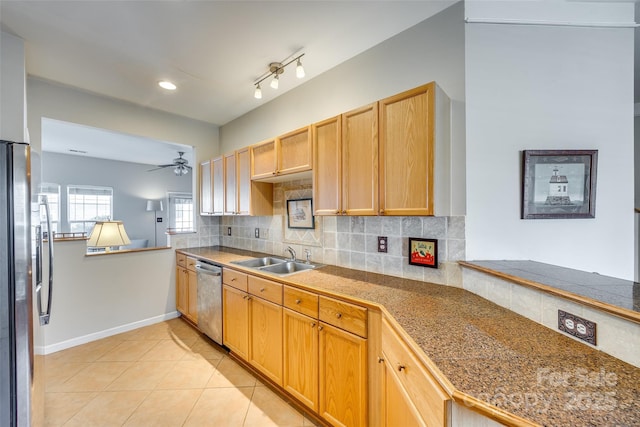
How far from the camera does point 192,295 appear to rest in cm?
300

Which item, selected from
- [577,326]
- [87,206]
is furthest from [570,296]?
[87,206]

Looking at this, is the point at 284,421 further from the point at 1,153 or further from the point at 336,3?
the point at 336,3

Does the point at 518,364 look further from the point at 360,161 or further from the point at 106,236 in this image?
the point at 106,236

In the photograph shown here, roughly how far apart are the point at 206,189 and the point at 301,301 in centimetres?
251

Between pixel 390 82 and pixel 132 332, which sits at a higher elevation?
pixel 390 82

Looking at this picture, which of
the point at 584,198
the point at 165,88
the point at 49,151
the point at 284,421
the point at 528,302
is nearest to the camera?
the point at 528,302

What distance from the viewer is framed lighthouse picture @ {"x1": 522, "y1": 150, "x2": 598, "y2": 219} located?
1.51 metres

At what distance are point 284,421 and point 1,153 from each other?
226 cm

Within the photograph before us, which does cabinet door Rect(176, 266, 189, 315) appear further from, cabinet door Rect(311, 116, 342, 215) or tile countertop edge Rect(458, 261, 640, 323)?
tile countertop edge Rect(458, 261, 640, 323)

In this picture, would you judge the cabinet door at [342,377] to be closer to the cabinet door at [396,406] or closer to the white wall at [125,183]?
the cabinet door at [396,406]

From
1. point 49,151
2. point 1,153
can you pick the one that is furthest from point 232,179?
point 49,151

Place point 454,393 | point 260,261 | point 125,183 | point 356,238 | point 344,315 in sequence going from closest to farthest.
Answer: point 454,393 < point 344,315 < point 356,238 < point 260,261 < point 125,183

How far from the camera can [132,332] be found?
9.81 feet

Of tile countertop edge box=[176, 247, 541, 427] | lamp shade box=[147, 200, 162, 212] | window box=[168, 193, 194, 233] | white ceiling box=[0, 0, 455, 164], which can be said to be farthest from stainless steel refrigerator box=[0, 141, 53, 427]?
window box=[168, 193, 194, 233]
